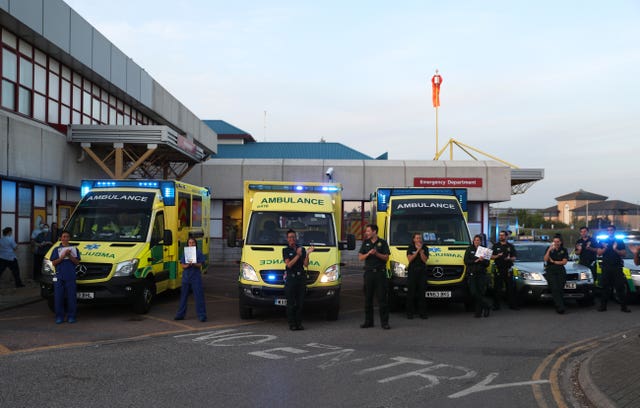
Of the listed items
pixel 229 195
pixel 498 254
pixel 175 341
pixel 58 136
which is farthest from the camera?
pixel 229 195

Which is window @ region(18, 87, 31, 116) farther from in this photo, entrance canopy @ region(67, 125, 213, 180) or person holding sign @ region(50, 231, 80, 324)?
person holding sign @ region(50, 231, 80, 324)

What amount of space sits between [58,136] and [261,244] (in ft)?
36.4

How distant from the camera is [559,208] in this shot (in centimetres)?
16038

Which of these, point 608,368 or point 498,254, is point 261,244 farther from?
point 608,368

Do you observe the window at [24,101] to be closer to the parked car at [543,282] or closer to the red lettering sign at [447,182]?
the parked car at [543,282]

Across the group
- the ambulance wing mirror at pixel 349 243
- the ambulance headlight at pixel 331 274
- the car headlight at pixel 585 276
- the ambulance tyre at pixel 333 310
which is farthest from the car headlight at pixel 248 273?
the car headlight at pixel 585 276

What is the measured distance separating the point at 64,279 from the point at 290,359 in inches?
202

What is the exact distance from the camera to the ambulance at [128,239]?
36.7 ft

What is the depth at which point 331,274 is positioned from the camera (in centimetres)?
1099

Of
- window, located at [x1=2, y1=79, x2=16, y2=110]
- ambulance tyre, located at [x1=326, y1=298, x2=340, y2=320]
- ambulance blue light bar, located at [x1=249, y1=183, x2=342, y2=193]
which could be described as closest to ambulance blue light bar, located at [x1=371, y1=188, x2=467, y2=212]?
ambulance blue light bar, located at [x1=249, y1=183, x2=342, y2=193]

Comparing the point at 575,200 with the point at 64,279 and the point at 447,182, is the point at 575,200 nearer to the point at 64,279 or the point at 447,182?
the point at 447,182

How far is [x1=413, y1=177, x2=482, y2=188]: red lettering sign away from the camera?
28.3 meters

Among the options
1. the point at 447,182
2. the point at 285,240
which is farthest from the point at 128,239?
the point at 447,182

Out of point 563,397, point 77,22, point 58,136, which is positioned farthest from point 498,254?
point 77,22
